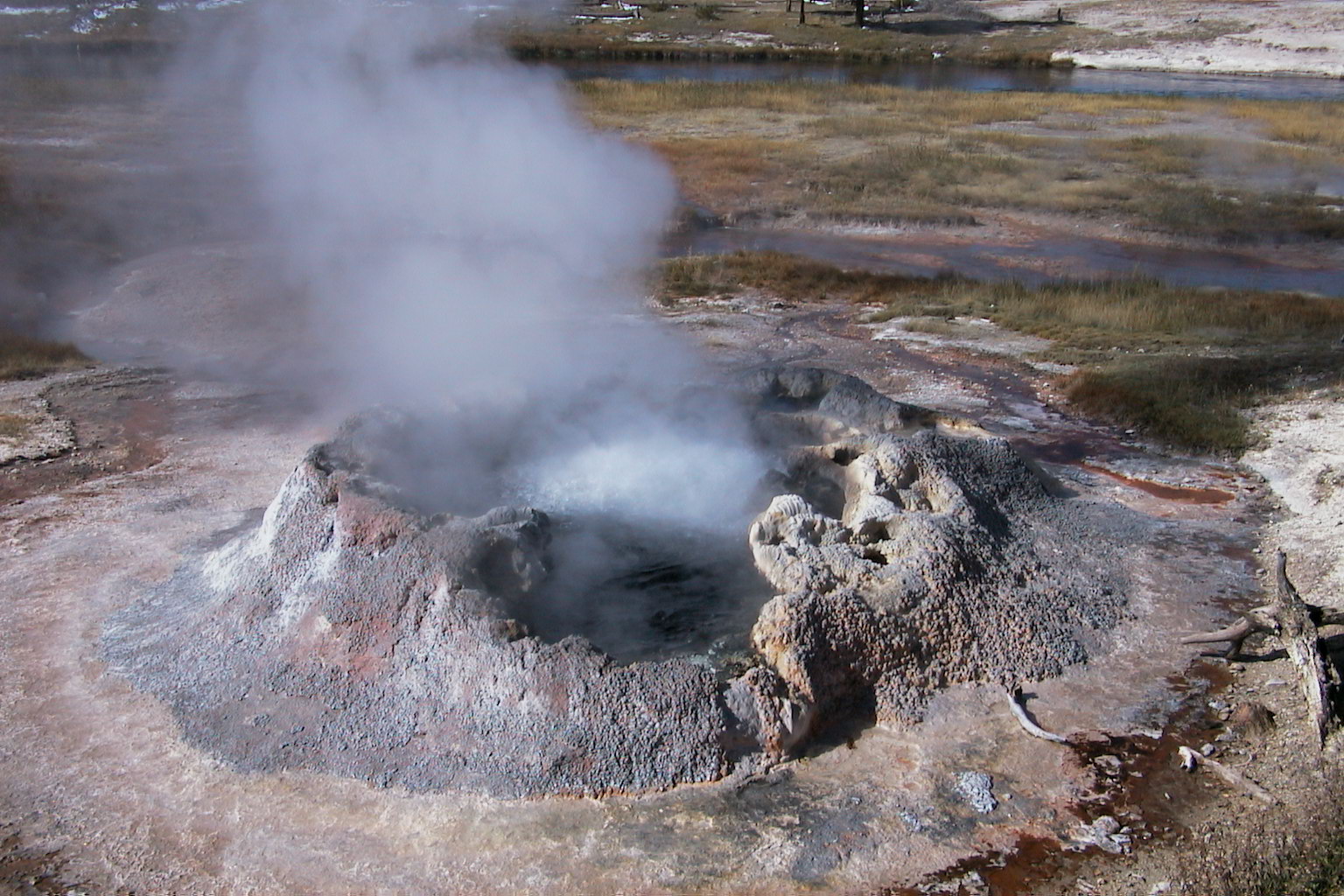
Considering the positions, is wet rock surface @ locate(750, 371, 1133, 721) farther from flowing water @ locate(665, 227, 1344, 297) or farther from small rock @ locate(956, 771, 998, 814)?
flowing water @ locate(665, 227, 1344, 297)

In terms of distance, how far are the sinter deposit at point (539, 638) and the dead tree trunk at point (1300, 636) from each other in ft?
1.57

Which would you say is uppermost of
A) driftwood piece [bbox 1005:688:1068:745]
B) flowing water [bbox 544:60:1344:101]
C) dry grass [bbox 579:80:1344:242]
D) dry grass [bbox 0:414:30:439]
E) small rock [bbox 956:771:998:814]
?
flowing water [bbox 544:60:1344:101]

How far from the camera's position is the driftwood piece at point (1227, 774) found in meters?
3.71

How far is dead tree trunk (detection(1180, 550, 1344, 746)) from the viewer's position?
4027 millimetres

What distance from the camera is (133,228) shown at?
12.1 metres

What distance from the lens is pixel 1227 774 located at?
382 cm

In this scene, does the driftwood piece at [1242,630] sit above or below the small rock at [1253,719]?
above

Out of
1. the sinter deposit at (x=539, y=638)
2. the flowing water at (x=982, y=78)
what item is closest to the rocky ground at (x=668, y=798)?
the sinter deposit at (x=539, y=638)

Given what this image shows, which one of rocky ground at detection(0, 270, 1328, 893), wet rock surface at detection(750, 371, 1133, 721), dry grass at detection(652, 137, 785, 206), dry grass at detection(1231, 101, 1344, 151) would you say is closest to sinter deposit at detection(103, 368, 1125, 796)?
wet rock surface at detection(750, 371, 1133, 721)

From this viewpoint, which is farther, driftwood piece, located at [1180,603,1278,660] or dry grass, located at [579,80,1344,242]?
dry grass, located at [579,80,1344,242]

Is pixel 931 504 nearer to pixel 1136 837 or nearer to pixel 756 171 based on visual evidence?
pixel 1136 837

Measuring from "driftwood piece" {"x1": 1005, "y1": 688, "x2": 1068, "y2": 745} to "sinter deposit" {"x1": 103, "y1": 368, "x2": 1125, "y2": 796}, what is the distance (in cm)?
10

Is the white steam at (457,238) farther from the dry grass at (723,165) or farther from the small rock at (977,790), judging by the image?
the dry grass at (723,165)

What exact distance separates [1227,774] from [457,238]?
25.0ft
